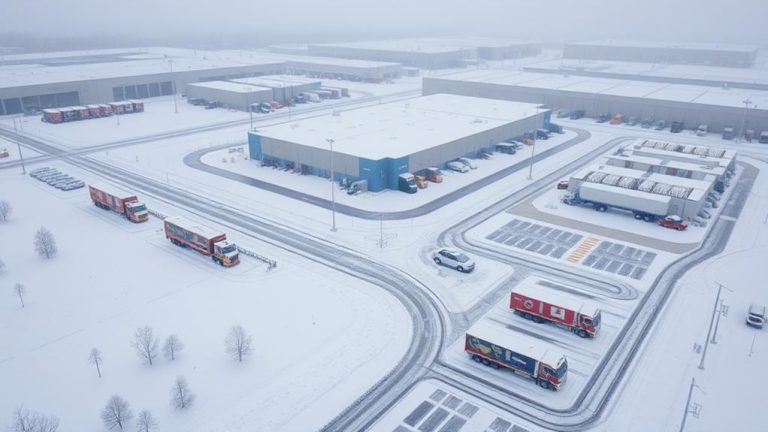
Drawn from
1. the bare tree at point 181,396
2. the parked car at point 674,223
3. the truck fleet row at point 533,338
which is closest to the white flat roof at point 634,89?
the parked car at point 674,223

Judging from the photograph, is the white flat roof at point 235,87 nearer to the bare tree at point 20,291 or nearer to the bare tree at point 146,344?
the bare tree at point 20,291

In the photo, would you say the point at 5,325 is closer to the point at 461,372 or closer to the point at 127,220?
the point at 127,220

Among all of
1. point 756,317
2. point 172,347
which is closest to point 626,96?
point 756,317

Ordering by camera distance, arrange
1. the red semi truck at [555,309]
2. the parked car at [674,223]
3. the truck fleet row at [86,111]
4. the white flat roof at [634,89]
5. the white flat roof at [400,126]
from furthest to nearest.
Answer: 1. the white flat roof at [634,89]
2. the truck fleet row at [86,111]
3. the white flat roof at [400,126]
4. the parked car at [674,223]
5. the red semi truck at [555,309]

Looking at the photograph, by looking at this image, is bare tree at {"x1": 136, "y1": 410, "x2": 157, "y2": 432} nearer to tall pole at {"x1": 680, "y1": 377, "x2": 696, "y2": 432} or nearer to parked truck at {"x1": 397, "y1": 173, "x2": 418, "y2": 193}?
tall pole at {"x1": 680, "y1": 377, "x2": 696, "y2": 432}

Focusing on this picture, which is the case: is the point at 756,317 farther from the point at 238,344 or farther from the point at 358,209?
the point at 358,209

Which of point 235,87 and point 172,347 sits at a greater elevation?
point 235,87
